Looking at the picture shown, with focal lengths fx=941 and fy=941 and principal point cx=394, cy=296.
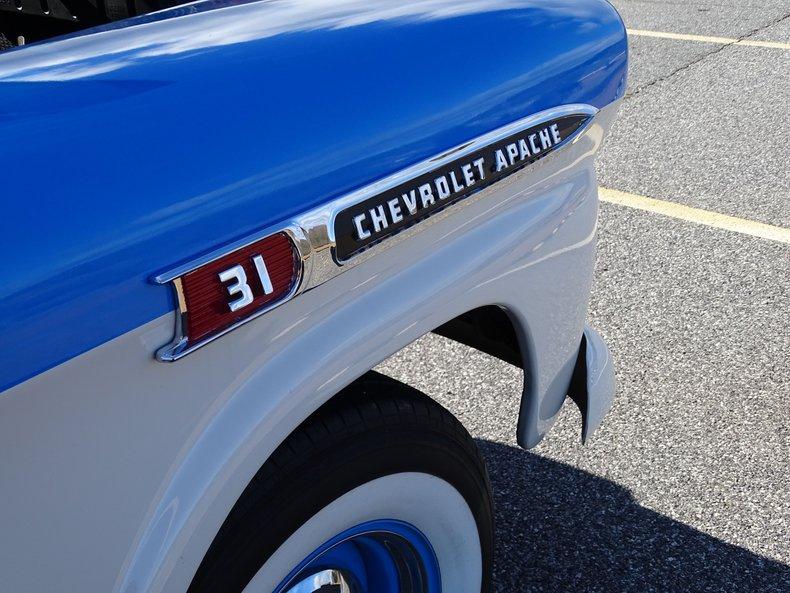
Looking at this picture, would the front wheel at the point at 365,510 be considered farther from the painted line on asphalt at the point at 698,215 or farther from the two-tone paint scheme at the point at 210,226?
the painted line on asphalt at the point at 698,215

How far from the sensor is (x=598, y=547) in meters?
2.41

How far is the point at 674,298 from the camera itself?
351 centimetres

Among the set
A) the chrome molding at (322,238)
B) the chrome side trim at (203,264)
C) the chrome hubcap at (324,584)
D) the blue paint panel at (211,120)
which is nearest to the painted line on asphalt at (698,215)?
the blue paint panel at (211,120)

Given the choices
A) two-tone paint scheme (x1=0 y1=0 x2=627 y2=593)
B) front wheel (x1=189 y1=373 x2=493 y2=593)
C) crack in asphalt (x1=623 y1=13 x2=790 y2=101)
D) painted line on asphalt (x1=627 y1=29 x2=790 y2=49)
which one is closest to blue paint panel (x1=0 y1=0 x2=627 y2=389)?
two-tone paint scheme (x1=0 y1=0 x2=627 y2=593)

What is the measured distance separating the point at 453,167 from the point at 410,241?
0.13 metres

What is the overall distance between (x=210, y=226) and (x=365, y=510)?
570 millimetres

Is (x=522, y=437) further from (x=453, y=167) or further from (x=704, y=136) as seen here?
(x=704, y=136)

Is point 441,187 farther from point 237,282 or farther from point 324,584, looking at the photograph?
point 324,584

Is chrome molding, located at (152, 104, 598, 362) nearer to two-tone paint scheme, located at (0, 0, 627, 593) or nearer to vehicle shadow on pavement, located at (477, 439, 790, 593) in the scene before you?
two-tone paint scheme, located at (0, 0, 627, 593)

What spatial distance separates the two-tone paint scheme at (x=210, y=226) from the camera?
972mm

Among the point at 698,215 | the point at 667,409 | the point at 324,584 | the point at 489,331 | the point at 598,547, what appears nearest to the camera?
the point at 324,584

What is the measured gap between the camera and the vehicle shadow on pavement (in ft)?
7.57

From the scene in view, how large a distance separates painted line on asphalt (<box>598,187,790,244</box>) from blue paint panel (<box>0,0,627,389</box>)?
8.35ft

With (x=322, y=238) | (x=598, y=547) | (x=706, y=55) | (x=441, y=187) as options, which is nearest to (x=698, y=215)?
(x=598, y=547)
